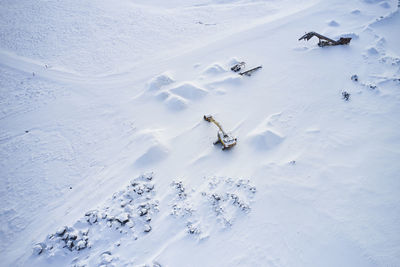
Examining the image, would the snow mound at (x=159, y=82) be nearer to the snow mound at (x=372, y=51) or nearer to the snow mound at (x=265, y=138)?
the snow mound at (x=265, y=138)

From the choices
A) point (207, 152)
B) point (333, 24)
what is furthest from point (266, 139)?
point (333, 24)

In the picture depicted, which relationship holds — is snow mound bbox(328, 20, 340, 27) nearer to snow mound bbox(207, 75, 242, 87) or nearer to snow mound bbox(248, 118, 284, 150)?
snow mound bbox(207, 75, 242, 87)

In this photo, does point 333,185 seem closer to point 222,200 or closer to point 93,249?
point 222,200

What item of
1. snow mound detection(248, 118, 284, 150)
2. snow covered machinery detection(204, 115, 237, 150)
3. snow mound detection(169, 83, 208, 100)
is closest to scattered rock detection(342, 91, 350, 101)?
snow mound detection(248, 118, 284, 150)

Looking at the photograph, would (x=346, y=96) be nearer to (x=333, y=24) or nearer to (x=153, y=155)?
(x=153, y=155)

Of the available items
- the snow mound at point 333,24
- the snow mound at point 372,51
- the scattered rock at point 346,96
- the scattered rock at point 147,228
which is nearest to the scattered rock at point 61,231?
the scattered rock at point 147,228
